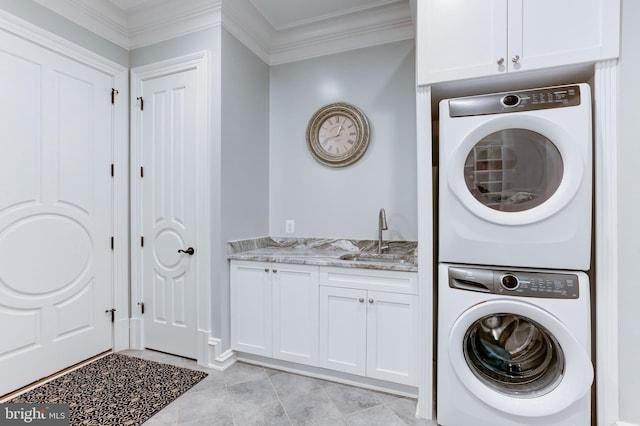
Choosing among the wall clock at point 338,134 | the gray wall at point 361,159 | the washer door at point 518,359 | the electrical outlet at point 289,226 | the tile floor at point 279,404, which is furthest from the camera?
the electrical outlet at point 289,226

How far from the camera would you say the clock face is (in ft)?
8.81

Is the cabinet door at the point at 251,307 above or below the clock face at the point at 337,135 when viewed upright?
below

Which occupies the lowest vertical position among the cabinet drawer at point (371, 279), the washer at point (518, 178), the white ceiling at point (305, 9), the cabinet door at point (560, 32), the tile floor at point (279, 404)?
the tile floor at point (279, 404)

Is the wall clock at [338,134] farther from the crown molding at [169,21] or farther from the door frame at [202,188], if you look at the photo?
the crown molding at [169,21]

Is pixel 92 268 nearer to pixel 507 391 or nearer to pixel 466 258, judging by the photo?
pixel 466 258

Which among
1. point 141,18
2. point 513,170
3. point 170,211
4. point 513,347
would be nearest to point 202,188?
point 170,211

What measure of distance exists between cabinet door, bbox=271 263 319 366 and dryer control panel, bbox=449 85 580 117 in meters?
1.29

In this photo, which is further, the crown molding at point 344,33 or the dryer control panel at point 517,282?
the crown molding at point 344,33

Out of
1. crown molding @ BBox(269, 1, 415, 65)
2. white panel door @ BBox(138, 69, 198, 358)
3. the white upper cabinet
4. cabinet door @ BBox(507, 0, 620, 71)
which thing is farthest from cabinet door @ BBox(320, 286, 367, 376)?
crown molding @ BBox(269, 1, 415, 65)

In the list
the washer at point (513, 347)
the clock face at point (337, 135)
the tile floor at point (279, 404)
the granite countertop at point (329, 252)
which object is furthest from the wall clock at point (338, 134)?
the tile floor at point (279, 404)

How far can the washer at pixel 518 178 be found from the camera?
4.73 ft

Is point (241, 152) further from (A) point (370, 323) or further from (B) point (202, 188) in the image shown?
(A) point (370, 323)

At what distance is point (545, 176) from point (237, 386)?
214 cm

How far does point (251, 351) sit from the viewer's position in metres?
2.34
